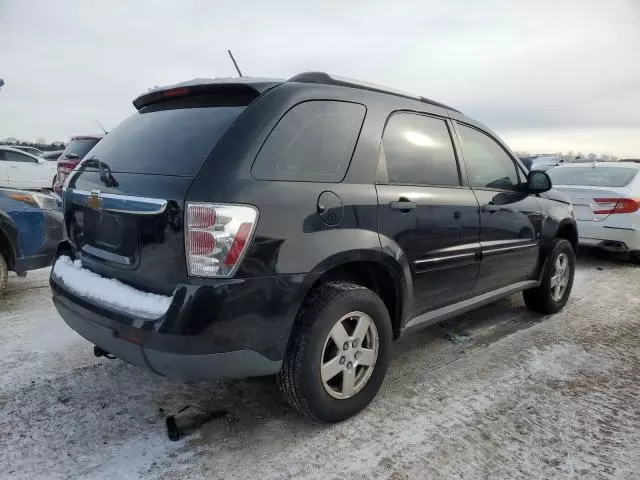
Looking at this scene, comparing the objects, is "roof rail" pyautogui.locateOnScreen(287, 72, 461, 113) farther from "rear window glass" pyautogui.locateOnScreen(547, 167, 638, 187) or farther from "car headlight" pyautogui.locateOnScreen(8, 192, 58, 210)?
"rear window glass" pyautogui.locateOnScreen(547, 167, 638, 187)

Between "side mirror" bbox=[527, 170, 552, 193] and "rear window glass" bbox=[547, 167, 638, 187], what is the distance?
11.8 ft

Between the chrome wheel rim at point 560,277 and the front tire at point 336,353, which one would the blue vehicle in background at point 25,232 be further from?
the chrome wheel rim at point 560,277

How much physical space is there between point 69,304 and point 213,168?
1130 mm

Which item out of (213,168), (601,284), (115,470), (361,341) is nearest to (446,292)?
(361,341)

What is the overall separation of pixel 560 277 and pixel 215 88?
3631 mm

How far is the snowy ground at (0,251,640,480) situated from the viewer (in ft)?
7.24

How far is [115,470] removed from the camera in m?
2.14

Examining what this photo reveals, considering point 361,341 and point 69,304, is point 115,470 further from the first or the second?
point 361,341

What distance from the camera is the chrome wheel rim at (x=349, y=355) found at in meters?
2.44

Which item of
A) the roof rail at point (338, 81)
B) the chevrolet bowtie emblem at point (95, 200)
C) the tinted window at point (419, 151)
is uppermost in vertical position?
the roof rail at point (338, 81)

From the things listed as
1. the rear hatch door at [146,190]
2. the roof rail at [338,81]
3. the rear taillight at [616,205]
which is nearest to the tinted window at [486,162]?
the roof rail at [338,81]

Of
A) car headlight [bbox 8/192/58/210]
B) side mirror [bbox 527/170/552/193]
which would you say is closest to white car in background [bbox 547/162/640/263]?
side mirror [bbox 527/170/552/193]

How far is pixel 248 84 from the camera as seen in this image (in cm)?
240

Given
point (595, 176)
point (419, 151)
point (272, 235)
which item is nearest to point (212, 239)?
point (272, 235)
